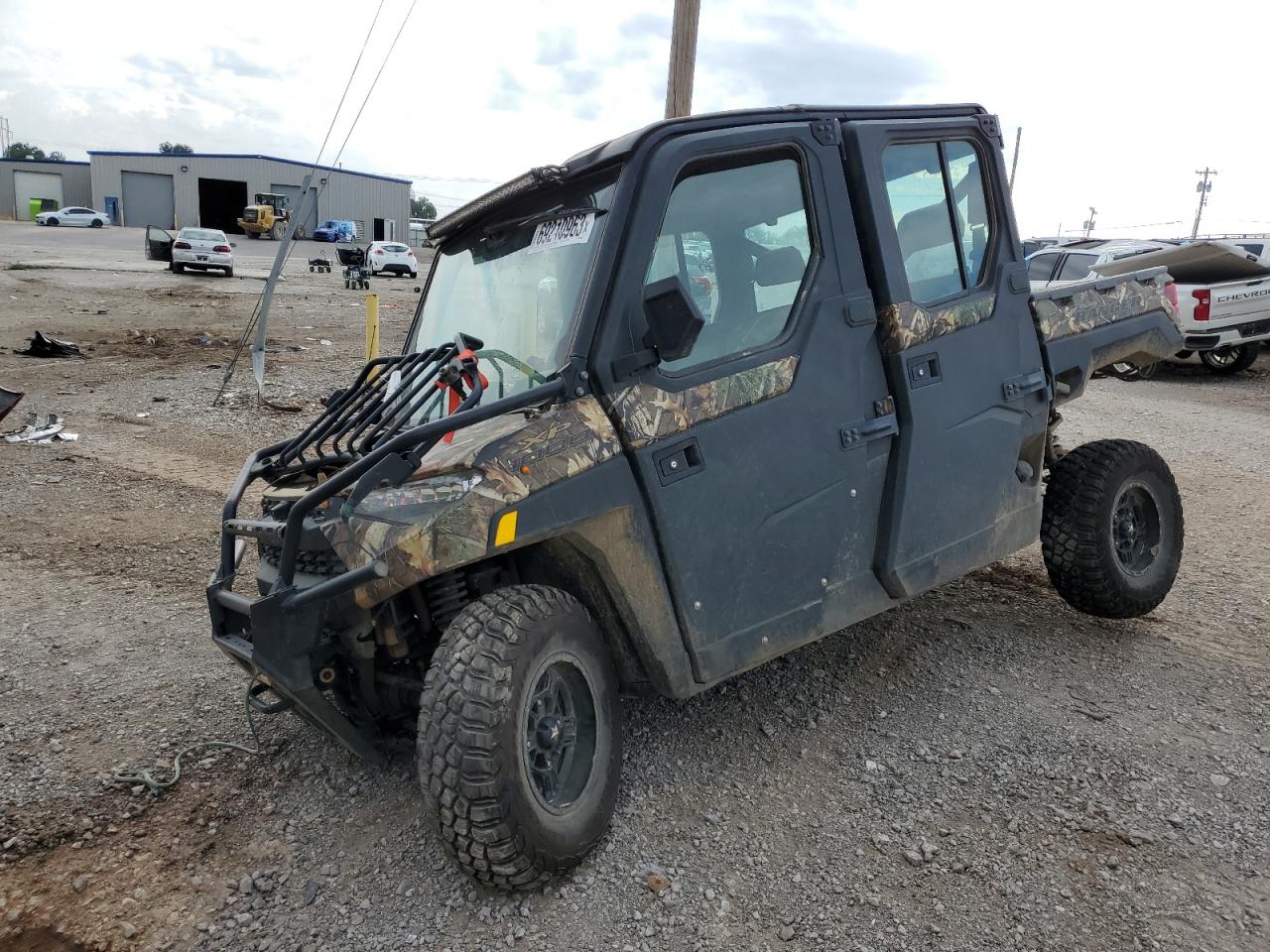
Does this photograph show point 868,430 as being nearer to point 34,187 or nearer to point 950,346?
point 950,346

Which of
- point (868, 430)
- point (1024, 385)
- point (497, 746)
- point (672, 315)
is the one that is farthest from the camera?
point (1024, 385)

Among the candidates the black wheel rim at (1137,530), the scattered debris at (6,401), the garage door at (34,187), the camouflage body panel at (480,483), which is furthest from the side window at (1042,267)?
the garage door at (34,187)

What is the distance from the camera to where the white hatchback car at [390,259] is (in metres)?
36.9

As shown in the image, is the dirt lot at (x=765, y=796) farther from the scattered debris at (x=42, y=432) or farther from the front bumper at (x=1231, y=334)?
the front bumper at (x=1231, y=334)

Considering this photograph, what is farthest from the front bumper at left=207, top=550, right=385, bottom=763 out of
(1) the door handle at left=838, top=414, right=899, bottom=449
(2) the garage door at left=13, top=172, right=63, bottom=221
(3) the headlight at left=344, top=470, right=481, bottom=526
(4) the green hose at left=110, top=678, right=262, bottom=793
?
(2) the garage door at left=13, top=172, right=63, bottom=221

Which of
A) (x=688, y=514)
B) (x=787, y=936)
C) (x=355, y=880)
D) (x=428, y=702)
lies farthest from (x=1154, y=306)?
(x=355, y=880)

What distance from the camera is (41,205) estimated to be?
217 ft

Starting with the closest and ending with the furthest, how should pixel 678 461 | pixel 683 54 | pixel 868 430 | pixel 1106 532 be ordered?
pixel 678 461, pixel 868 430, pixel 1106 532, pixel 683 54

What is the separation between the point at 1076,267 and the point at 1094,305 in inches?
464

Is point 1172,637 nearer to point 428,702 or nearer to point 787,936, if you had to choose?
point 787,936

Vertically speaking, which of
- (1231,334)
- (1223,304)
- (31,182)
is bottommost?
(1231,334)

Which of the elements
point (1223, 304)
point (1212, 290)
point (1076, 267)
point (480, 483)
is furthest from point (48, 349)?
point (1223, 304)

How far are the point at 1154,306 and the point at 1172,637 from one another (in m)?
1.68

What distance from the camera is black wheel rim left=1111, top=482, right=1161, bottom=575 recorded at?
493cm
